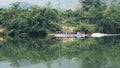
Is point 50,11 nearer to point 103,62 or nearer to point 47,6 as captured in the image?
point 47,6

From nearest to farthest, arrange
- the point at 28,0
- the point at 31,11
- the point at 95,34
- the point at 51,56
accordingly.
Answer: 1. the point at 51,56
2. the point at 95,34
3. the point at 31,11
4. the point at 28,0

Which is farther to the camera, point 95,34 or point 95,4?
point 95,4

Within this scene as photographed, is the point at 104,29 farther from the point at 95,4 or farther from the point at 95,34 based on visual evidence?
the point at 95,4

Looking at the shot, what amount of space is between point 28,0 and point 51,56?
333ft

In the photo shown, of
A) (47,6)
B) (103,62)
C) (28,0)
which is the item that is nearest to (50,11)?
(47,6)

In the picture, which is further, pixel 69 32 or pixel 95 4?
pixel 95 4

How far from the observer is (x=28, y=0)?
11869 cm

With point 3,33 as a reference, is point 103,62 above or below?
above

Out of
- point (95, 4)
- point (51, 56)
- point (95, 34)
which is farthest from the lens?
point (95, 4)

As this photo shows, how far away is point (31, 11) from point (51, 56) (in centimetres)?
2031

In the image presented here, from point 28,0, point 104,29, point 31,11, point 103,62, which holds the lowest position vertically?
point 28,0

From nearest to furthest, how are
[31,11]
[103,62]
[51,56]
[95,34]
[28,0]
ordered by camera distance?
[103,62] < [51,56] < [95,34] < [31,11] < [28,0]

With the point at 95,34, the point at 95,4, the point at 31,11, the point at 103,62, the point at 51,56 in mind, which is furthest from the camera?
the point at 95,4

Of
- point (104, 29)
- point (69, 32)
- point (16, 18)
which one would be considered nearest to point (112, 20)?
point (104, 29)
